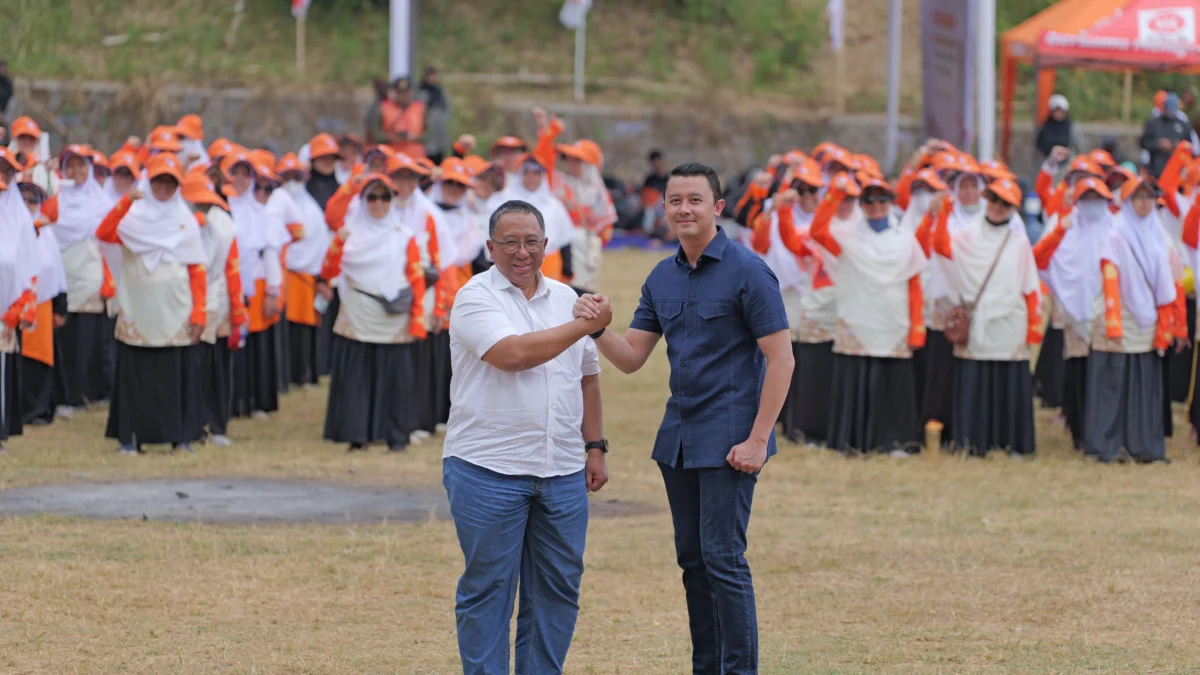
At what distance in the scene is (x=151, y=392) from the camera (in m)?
11.2

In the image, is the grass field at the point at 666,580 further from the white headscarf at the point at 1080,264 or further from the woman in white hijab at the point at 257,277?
the woman in white hijab at the point at 257,277

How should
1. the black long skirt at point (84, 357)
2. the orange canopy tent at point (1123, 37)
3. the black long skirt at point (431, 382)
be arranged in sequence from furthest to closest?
the orange canopy tent at point (1123, 37)
the black long skirt at point (84, 357)
the black long skirt at point (431, 382)

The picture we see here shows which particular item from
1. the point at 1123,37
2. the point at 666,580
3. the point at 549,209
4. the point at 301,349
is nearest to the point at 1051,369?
the point at 549,209

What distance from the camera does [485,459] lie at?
5520 millimetres

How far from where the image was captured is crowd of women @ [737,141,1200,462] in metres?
11.4

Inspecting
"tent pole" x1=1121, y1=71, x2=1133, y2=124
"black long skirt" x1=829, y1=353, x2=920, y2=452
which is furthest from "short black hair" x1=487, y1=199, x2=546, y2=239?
"tent pole" x1=1121, y1=71, x2=1133, y2=124

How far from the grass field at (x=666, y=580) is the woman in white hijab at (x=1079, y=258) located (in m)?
1.05

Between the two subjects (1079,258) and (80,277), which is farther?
(80,277)

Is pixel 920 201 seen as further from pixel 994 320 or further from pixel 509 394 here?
pixel 509 394

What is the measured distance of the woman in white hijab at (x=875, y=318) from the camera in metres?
11.4

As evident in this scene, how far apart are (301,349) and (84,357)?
210 centimetres

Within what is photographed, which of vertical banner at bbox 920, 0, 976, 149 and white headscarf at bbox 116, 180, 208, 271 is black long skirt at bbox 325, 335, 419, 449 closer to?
white headscarf at bbox 116, 180, 208, 271

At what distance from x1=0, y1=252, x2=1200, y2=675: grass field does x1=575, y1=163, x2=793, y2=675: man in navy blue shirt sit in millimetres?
989

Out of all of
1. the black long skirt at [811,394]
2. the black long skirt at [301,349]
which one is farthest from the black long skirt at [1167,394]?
the black long skirt at [301,349]
